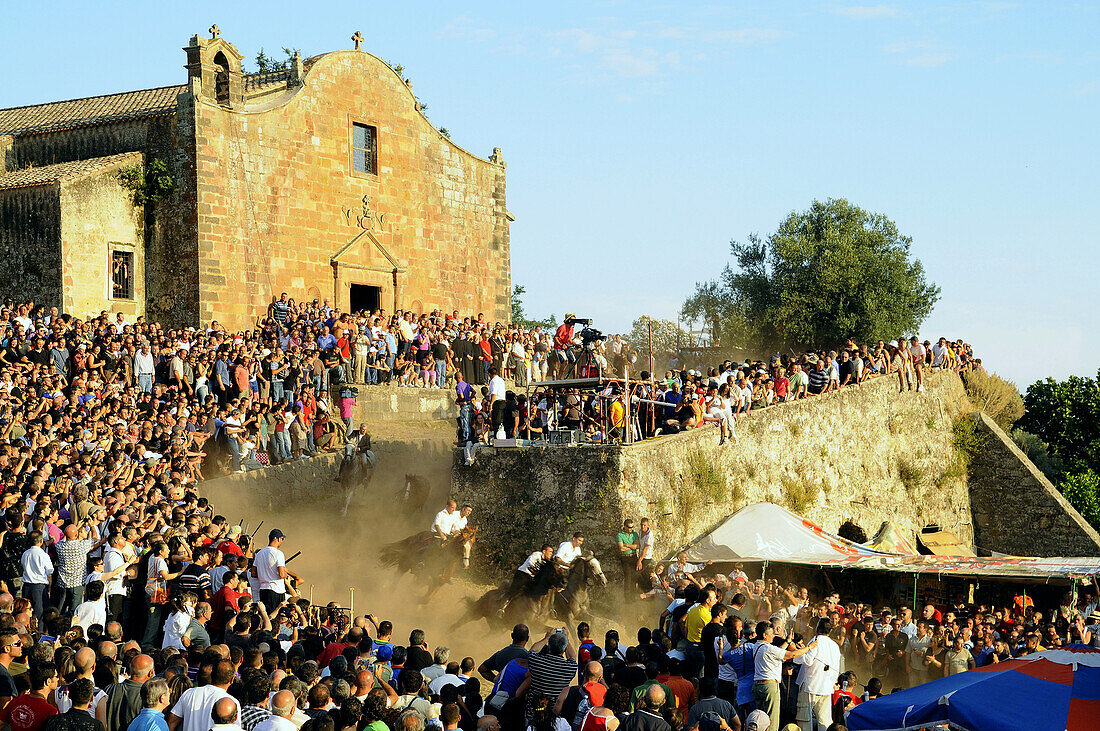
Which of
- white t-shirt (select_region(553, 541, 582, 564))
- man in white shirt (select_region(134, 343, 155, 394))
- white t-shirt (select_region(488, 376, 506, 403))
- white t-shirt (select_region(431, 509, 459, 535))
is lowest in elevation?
white t-shirt (select_region(553, 541, 582, 564))

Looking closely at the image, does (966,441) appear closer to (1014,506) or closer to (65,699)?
(1014,506)

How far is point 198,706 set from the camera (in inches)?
336

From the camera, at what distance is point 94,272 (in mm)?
26406

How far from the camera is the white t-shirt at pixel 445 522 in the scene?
19688mm

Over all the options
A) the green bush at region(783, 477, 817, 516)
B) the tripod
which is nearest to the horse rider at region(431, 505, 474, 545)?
the tripod

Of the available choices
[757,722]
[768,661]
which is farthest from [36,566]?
[757,722]

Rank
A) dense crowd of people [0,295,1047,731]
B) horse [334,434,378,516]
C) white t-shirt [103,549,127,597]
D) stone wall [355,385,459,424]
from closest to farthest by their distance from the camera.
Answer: dense crowd of people [0,295,1047,731]
white t-shirt [103,549,127,597]
horse [334,434,378,516]
stone wall [355,385,459,424]

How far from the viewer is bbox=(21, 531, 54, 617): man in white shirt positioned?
1316 centimetres

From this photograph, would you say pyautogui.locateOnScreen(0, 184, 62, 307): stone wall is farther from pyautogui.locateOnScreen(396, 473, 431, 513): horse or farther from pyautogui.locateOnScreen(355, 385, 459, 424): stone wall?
pyautogui.locateOnScreen(396, 473, 431, 513): horse

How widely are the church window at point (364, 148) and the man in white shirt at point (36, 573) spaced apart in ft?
61.1

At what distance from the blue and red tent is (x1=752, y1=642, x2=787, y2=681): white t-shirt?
6.05ft

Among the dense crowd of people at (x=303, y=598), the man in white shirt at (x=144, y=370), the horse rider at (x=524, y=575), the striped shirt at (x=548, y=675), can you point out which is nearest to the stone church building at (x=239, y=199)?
the dense crowd of people at (x=303, y=598)

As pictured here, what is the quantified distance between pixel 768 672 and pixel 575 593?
7.63 m

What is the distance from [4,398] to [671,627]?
1117 cm
